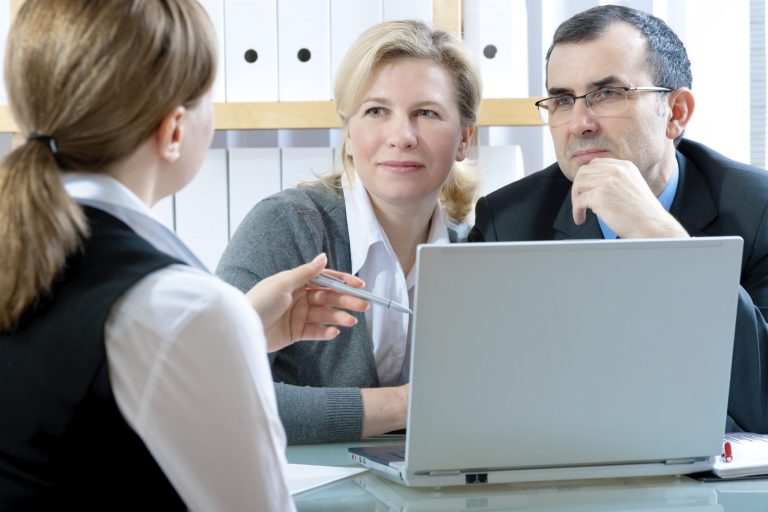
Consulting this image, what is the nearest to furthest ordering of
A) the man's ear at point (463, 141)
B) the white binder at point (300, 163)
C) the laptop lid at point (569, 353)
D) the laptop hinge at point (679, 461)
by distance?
the laptop lid at point (569, 353)
the laptop hinge at point (679, 461)
the man's ear at point (463, 141)
the white binder at point (300, 163)

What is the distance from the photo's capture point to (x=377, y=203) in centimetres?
180

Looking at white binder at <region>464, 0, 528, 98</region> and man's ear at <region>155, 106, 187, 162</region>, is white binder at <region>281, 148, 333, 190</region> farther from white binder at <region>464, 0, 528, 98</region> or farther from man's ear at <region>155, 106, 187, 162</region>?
man's ear at <region>155, 106, 187, 162</region>

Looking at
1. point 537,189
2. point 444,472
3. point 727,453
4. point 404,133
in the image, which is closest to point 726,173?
point 537,189

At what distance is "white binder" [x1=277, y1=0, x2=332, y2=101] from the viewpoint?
208 centimetres

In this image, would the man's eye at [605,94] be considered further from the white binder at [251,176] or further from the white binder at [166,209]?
the white binder at [166,209]

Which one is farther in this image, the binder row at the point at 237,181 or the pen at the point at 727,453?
the binder row at the point at 237,181

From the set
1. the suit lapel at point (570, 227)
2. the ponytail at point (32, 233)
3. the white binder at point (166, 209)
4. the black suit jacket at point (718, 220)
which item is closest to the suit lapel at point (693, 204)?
the black suit jacket at point (718, 220)

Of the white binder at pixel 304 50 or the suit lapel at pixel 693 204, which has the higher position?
the white binder at pixel 304 50

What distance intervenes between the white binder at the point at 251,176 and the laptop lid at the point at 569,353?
1197mm

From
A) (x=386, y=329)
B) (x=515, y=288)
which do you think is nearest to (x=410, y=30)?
(x=386, y=329)

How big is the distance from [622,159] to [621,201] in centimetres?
22

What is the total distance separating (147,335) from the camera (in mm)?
765

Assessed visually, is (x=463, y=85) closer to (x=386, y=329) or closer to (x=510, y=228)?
(x=510, y=228)

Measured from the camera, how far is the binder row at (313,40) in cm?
208
